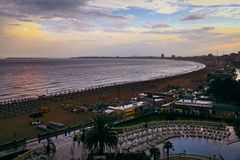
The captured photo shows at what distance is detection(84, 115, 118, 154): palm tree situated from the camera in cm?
3488

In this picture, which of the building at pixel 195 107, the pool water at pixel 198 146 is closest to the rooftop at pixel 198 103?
the building at pixel 195 107

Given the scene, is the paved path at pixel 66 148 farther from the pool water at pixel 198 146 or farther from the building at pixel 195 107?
the building at pixel 195 107

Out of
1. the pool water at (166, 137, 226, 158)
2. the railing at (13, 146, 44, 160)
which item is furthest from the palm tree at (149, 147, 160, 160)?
the railing at (13, 146, 44, 160)

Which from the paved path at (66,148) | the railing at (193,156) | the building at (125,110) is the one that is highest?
the building at (125,110)

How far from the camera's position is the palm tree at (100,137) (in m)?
34.9

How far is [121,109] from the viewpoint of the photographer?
6041cm

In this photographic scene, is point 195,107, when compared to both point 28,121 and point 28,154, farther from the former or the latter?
point 28,154

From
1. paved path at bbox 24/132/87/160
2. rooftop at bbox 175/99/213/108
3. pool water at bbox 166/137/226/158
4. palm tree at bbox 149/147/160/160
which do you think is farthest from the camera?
rooftop at bbox 175/99/213/108

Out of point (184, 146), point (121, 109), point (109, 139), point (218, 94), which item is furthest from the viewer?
point (218, 94)

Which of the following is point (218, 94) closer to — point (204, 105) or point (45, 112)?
point (204, 105)

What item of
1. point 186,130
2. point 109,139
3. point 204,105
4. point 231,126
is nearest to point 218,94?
point 204,105

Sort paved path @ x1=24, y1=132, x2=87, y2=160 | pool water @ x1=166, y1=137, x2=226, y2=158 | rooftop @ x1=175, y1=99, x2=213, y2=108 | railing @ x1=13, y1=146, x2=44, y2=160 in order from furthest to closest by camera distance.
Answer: rooftop @ x1=175, y1=99, x2=213, y2=108
pool water @ x1=166, y1=137, x2=226, y2=158
paved path @ x1=24, y1=132, x2=87, y2=160
railing @ x1=13, y1=146, x2=44, y2=160

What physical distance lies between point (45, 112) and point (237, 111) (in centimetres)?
4072

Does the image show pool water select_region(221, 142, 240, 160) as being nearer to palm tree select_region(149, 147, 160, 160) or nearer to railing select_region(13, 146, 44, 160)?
palm tree select_region(149, 147, 160, 160)
